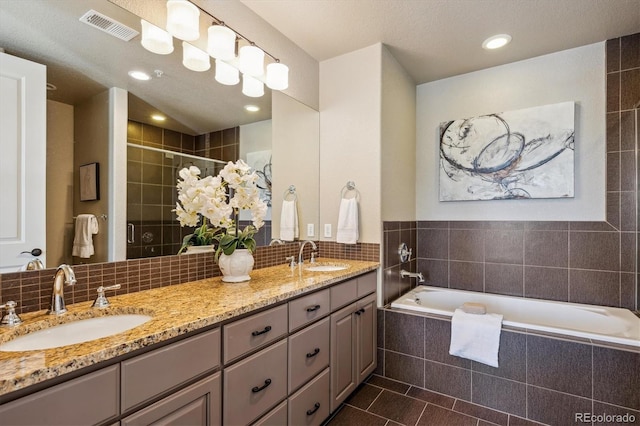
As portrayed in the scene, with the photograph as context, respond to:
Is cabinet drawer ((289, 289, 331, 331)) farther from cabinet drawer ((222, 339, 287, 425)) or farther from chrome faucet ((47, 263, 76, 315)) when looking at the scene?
chrome faucet ((47, 263, 76, 315))

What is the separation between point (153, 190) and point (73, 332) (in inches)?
28.7

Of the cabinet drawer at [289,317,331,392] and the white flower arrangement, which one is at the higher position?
the white flower arrangement

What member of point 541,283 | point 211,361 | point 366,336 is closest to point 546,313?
point 541,283

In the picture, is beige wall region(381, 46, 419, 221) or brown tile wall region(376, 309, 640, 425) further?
beige wall region(381, 46, 419, 221)

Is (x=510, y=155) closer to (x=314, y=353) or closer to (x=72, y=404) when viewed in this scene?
(x=314, y=353)

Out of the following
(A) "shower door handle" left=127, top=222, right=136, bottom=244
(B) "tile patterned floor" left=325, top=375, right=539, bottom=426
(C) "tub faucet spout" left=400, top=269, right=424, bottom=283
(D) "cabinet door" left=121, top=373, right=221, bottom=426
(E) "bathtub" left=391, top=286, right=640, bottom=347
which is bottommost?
(B) "tile patterned floor" left=325, top=375, right=539, bottom=426

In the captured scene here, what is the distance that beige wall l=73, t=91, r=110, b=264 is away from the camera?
4.25 ft

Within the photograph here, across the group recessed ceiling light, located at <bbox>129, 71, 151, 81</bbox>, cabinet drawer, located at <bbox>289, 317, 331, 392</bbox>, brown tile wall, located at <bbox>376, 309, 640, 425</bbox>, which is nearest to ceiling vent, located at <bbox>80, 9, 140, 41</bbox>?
recessed ceiling light, located at <bbox>129, 71, 151, 81</bbox>

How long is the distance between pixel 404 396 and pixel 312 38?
107 inches

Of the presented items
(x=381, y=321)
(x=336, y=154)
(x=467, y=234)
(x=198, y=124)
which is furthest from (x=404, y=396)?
(x=198, y=124)

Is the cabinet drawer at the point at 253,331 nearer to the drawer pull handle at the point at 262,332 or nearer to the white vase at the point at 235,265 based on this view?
the drawer pull handle at the point at 262,332

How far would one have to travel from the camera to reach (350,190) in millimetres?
2625

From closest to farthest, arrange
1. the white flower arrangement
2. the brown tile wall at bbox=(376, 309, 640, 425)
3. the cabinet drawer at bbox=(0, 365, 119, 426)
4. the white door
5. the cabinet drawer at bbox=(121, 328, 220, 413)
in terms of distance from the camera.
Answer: the cabinet drawer at bbox=(0, 365, 119, 426)
the cabinet drawer at bbox=(121, 328, 220, 413)
the white door
the white flower arrangement
the brown tile wall at bbox=(376, 309, 640, 425)

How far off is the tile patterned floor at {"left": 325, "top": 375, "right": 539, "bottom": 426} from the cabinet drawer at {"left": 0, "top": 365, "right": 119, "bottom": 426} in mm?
1390
